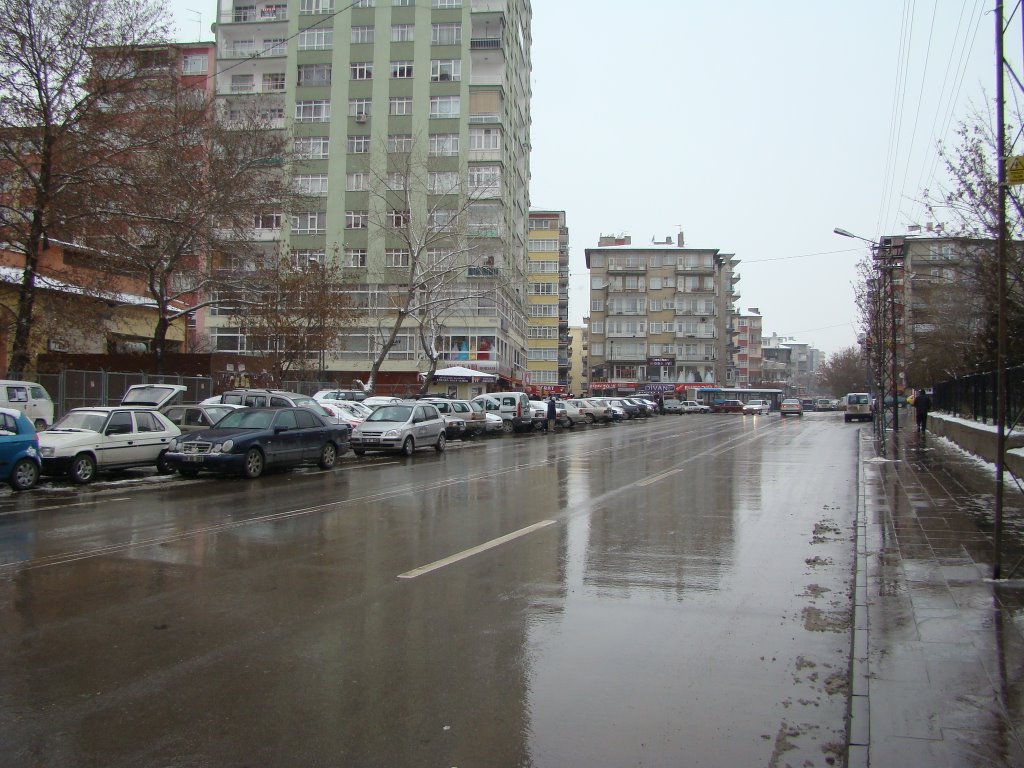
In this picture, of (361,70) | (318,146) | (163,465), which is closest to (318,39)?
(361,70)

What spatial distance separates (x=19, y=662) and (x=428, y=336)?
50.9m

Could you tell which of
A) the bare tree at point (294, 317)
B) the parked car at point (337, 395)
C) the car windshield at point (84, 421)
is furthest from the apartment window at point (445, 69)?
the car windshield at point (84, 421)

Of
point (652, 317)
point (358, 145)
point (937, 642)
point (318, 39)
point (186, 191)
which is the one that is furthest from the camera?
point (652, 317)

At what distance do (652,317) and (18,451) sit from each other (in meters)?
97.9

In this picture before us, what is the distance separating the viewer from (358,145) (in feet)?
189

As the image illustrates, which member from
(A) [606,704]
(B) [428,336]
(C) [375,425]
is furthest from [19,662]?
(B) [428,336]

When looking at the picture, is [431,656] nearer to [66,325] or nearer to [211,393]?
[66,325]

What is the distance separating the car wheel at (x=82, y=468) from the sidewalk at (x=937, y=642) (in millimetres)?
14283

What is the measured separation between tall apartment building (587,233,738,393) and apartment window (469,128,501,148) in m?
53.1

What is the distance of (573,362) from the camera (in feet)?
518

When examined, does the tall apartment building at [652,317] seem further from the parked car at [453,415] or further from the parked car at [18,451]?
the parked car at [18,451]

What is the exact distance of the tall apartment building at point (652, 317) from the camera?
348 ft

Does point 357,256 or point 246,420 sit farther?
point 357,256

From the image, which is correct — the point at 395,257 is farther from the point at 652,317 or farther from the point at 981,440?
the point at 652,317
